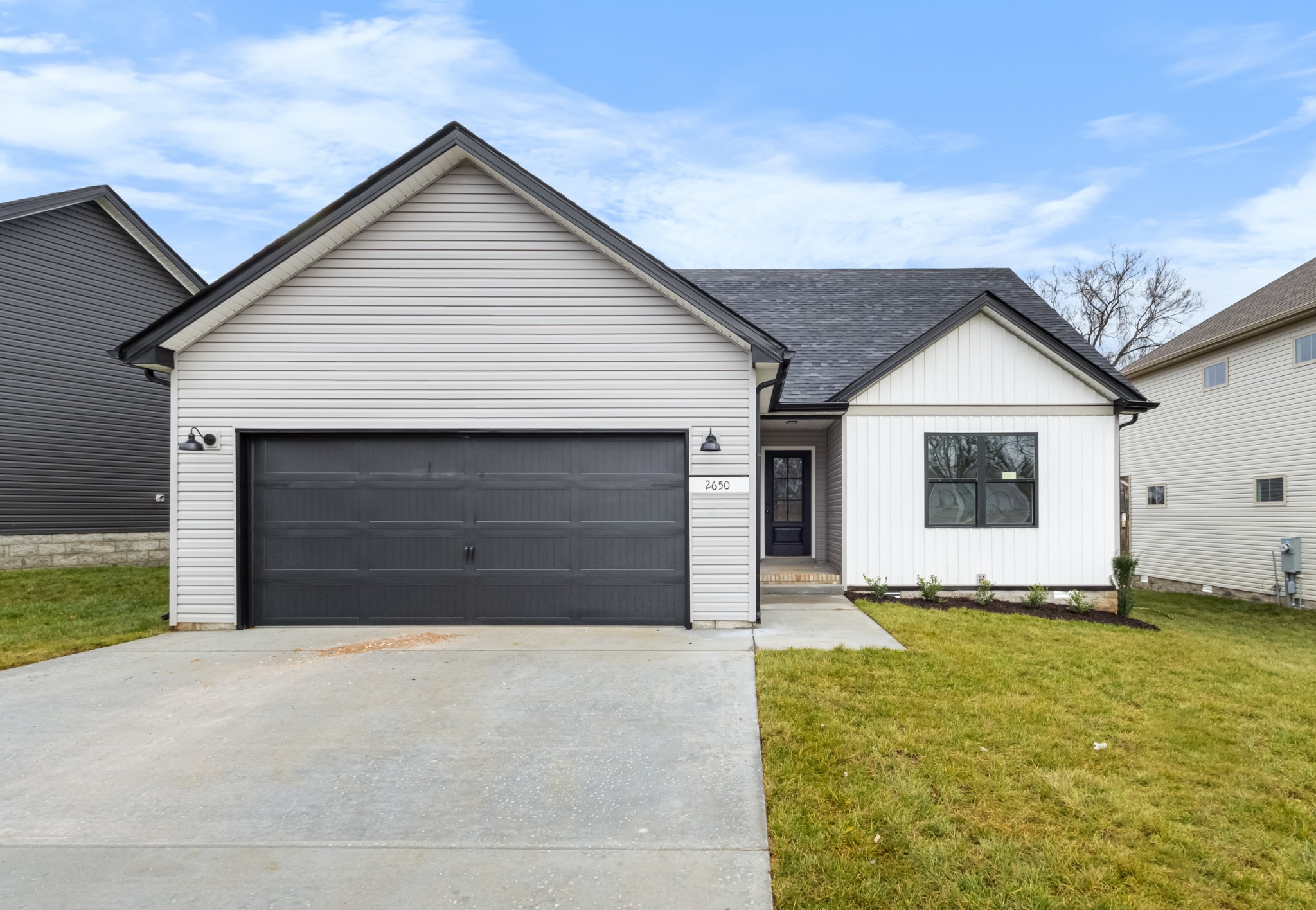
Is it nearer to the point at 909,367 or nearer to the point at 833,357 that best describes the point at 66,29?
the point at 833,357

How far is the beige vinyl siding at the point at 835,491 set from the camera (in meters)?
11.1

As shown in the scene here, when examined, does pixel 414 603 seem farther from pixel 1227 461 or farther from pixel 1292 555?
pixel 1227 461

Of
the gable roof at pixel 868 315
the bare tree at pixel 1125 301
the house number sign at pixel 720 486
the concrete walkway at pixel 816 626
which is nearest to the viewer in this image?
the concrete walkway at pixel 816 626

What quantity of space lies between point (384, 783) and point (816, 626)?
541 centimetres

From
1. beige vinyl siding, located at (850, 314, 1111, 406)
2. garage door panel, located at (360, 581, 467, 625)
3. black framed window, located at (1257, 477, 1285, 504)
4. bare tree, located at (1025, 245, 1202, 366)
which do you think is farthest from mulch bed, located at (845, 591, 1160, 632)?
bare tree, located at (1025, 245, 1202, 366)

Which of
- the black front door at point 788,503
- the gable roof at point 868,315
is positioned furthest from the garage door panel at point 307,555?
the black front door at point 788,503

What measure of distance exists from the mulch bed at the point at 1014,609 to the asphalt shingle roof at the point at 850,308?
3251 mm

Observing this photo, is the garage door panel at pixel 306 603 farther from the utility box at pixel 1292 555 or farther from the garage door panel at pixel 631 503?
the utility box at pixel 1292 555

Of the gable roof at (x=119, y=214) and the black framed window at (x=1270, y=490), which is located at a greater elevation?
the gable roof at (x=119, y=214)

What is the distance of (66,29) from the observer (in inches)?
512

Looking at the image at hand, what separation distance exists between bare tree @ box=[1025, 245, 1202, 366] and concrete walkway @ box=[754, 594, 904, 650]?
24.4 metres

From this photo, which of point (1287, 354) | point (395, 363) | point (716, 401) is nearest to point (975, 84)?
point (1287, 354)

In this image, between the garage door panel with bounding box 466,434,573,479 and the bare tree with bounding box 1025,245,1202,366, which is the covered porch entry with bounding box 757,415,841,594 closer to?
the garage door panel with bounding box 466,434,573,479

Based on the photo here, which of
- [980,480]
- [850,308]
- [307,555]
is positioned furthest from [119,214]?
[980,480]
